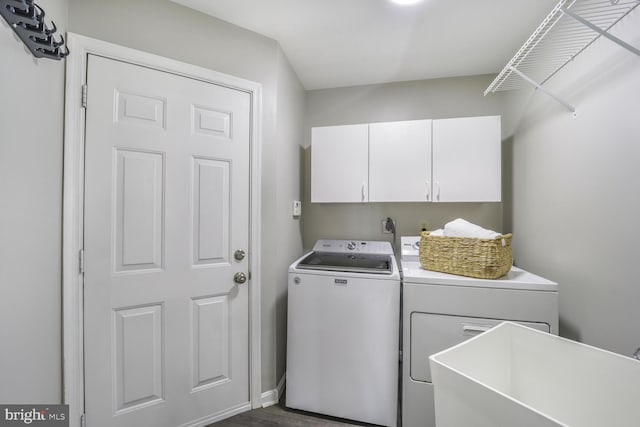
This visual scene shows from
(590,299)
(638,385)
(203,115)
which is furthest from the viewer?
(203,115)

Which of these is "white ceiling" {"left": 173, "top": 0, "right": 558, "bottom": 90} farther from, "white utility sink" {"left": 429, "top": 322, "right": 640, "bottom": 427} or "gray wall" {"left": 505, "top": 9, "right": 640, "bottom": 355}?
"white utility sink" {"left": 429, "top": 322, "right": 640, "bottom": 427}

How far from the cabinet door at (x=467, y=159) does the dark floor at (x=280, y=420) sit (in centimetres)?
161

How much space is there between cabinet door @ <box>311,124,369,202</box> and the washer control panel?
37 centimetres

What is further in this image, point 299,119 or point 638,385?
point 299,119

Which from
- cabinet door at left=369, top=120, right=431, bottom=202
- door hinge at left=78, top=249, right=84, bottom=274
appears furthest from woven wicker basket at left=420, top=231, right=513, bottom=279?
door hinge at left=78, top=249, right=84, bottom=274

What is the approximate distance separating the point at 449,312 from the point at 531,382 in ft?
1.86

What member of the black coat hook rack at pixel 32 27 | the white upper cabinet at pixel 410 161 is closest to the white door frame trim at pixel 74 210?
the black coat hook rack at pixel 32 27

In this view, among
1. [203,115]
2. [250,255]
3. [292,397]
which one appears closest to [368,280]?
[250,255]

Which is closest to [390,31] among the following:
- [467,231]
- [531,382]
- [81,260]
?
[467,231]

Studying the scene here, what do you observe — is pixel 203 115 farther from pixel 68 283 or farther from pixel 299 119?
pixel 68 283

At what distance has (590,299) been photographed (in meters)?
1.17

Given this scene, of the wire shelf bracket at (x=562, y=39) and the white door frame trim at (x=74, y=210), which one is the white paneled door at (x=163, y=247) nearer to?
the white door frame trim at (x=74, y=210)

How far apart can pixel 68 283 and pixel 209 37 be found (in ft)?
4.94

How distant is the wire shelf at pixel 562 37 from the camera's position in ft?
3.09
